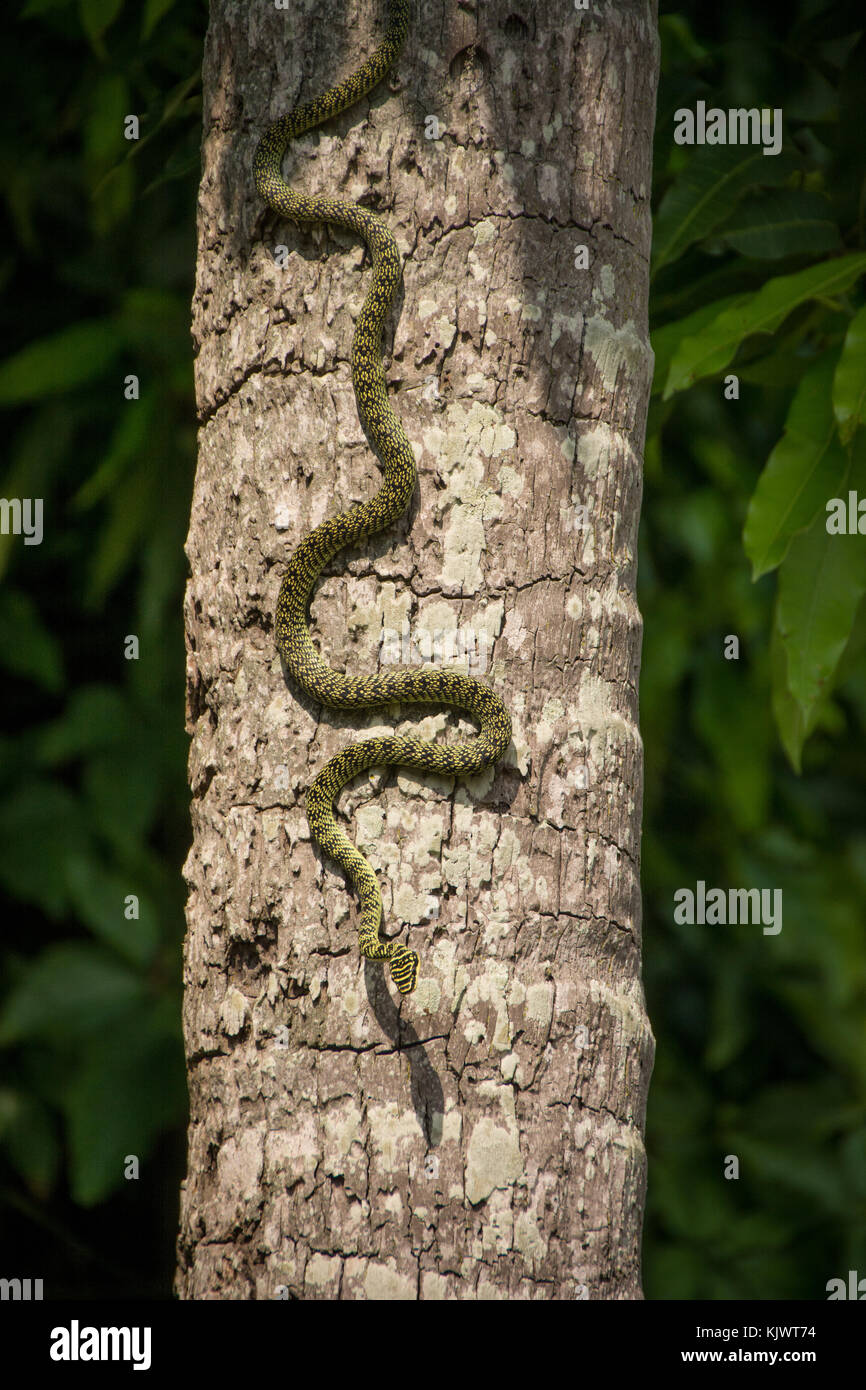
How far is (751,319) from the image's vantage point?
326cm

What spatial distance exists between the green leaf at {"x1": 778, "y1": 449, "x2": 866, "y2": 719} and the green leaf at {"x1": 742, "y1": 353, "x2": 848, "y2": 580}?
67 millimetres

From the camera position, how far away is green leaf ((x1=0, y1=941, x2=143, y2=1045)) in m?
6.07

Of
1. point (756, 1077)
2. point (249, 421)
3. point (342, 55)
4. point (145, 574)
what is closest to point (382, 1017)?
point (249, 421)

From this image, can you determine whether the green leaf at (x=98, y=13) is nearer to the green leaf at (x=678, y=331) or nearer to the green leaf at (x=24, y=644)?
the green leaf at (x=678, y=331)

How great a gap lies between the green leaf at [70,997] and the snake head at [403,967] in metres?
4.27

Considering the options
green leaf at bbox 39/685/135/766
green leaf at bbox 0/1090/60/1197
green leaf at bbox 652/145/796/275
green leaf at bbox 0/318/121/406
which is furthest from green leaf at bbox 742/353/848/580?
green leaf at bbox 0/1090/60/1197

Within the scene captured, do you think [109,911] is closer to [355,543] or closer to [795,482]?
[355,543]

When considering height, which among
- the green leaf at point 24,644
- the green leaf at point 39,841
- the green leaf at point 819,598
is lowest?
the green leaf at point 39,841

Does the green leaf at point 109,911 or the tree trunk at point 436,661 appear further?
the green leaf at point 109,911

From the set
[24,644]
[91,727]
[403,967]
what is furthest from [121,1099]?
[403,967]

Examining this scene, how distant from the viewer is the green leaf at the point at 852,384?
3041 millimetres

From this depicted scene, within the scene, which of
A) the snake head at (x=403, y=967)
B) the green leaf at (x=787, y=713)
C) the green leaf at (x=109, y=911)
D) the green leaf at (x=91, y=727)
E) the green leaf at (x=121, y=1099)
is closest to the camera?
the snake head at (x=403, y=967)

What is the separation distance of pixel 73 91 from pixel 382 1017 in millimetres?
4746

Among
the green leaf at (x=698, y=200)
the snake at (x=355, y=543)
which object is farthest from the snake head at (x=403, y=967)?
the green leaf at (x=698, y=200)
